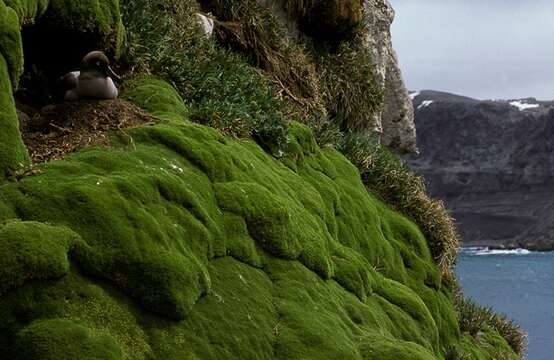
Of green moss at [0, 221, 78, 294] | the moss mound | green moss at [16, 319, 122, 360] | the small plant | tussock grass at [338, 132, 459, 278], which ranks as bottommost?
the small plant

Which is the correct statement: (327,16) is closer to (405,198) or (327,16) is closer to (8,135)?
(405,198)

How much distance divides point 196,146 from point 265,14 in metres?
8.27

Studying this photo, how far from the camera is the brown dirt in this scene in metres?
5.92

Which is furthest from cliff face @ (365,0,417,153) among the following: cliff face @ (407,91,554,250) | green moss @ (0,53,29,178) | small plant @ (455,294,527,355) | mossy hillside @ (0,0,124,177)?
cliff face @ (407,91,554,250)

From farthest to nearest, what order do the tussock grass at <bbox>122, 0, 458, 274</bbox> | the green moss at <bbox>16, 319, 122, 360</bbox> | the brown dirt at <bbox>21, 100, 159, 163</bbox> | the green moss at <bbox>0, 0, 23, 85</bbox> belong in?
the tussock grass at <bbox>122, 0, 458, 274</bbox> → the brown dirt at <bbox>21, 100, 159, 163</bbox> → the green moss at <bbox>0, 0, 23, 85</bbox> → the green moss at <bbox>16, 319, 122, 360</bbox>

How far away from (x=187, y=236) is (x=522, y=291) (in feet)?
163

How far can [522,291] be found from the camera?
5150cm

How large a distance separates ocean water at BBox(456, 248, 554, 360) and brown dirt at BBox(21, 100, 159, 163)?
16788mm

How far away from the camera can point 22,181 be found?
473 centimetres

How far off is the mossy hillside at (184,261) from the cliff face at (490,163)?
10777 cm

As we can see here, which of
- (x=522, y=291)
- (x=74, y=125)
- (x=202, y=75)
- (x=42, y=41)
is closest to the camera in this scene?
(x=74, y=125)

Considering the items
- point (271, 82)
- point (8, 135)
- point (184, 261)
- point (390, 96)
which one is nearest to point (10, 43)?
point (8, 135)

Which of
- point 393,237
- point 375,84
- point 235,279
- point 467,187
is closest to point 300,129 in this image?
point 393,237

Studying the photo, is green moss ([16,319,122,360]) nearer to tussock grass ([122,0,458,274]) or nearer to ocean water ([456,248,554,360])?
tussock grass ([122,0,458,274])
